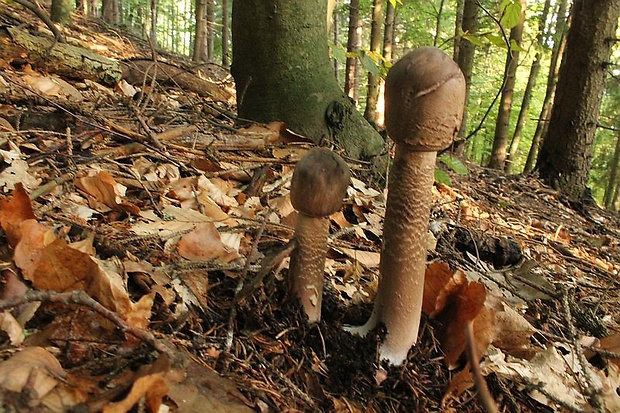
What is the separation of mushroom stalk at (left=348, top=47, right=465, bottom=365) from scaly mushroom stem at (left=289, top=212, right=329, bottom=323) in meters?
0.21

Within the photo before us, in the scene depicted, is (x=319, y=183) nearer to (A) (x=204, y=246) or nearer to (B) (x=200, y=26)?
(A) (x=204, y=246)

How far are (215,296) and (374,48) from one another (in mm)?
8083

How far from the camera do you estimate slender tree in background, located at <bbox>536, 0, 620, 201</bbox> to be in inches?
247

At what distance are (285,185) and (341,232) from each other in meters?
0.61

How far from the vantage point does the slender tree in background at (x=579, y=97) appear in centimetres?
626

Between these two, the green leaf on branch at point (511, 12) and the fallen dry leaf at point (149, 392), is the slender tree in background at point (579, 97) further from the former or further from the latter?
the fallen dry leaf at point (149, 392)

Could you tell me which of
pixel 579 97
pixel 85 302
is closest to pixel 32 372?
pixel 85 302

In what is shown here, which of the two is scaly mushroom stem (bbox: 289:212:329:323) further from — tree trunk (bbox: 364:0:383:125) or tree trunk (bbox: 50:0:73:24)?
tree trunk (bbox: 50:0:73:24)

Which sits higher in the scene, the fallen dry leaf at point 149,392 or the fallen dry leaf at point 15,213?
the fallen dry leaf at point 15,213

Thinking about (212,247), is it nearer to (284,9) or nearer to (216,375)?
(216,375)

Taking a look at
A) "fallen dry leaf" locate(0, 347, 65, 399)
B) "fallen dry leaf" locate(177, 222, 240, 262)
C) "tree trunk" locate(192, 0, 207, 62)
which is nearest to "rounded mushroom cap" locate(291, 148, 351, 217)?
"fallen dry leaf" locate(177, 222, 240, 262)

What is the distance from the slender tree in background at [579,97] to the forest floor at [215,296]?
4.09m

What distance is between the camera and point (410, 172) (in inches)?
63.8

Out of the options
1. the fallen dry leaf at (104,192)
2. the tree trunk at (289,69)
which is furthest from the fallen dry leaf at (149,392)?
the tree trunk at (289,69)
